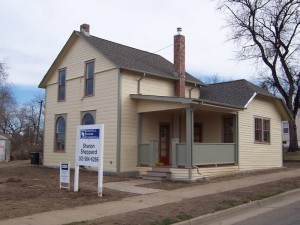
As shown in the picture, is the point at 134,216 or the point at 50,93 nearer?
the point at 134,216

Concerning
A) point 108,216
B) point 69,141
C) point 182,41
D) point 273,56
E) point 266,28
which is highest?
point 266,28

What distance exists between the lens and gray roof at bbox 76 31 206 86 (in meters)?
20.9

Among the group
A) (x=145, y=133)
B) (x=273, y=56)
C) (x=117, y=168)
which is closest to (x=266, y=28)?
(x=273, y=56)

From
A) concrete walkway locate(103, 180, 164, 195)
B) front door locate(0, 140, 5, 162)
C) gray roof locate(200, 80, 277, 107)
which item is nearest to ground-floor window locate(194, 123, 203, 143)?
gray roof locate(200, 80, 277, 107)


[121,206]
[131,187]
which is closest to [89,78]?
[131,187]

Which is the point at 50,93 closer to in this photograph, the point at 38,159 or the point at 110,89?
the point at 38,159

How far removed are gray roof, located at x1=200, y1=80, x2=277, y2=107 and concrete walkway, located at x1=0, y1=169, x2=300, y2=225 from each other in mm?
6405

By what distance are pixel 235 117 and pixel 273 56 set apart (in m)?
17.8

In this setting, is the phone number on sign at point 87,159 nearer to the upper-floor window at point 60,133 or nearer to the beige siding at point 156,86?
the beige siding at point 156,86

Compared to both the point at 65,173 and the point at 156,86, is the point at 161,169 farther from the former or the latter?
the point at 65,173

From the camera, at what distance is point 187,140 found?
17406 millimetres

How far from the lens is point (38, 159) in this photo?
2723 cm

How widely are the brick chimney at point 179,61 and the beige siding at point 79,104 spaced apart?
4.04m

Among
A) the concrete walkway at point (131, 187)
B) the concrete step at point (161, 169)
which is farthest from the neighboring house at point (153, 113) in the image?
the concrete walkway at point (131, 187)
